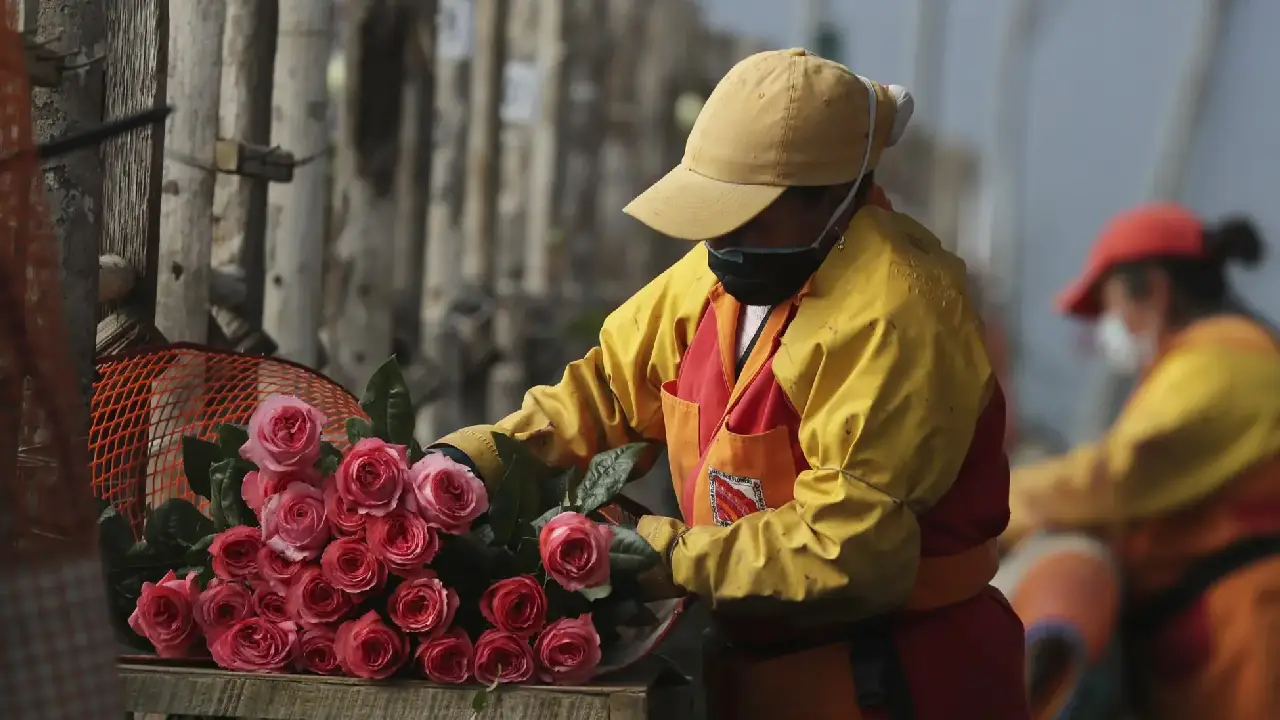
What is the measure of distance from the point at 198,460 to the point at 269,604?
324 millimetres

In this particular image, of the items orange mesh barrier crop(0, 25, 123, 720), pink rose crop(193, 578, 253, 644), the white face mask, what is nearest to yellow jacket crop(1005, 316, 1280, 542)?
the white face mask

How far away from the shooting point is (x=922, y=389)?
2697 millimetres

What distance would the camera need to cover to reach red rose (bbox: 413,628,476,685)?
8.20 feet

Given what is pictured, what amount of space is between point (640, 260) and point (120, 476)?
1826 cm

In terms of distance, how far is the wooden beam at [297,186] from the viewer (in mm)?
5523

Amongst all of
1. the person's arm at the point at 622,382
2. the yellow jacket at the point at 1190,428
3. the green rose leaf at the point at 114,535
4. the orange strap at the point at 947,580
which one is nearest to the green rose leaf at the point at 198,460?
the green rose leaf at the point at 114,535

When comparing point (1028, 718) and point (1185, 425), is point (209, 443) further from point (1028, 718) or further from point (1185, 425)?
point (1185, 425)

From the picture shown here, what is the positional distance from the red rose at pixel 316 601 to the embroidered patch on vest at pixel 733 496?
71cm

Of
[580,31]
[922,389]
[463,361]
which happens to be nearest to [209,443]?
A: [922,389]

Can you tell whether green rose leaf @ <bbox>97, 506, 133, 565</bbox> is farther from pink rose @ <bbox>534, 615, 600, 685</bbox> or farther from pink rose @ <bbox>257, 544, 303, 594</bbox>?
pink rose @ <bbox>534, 615, 600, 685</bbox>

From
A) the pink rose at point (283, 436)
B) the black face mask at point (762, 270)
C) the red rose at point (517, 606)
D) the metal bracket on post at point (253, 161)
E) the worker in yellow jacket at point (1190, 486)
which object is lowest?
the worker in yellow jacket at point (1190, 486)

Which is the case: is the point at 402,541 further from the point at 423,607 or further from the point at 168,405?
the point at 168,405

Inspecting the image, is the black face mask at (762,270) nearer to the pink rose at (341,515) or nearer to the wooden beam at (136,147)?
the pink rose at (341,515)

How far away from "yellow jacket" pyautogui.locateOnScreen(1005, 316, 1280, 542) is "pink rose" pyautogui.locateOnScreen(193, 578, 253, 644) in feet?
10.6
